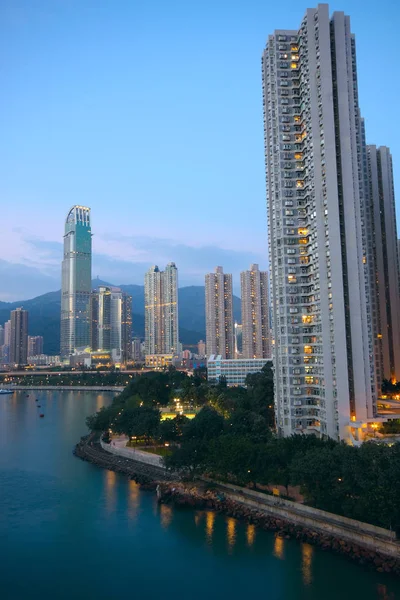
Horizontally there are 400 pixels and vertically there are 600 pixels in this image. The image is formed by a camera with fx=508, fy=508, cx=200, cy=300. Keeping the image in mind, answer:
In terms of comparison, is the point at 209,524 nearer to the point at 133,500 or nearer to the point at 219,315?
the point at 133,500

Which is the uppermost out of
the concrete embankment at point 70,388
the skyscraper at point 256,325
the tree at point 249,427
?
the skyscraper at point 256,325

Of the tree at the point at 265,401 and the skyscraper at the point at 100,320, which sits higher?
the skyscraper at the point at 100,320

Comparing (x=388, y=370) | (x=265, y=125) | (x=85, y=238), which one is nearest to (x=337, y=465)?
(x=265, y=125)

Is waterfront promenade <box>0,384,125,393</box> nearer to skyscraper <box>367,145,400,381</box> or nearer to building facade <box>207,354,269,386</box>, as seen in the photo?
building facade <box>207,354,269,386</box>

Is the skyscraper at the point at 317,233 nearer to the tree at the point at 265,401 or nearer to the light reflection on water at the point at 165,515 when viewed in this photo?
the tree at the point at 265,401

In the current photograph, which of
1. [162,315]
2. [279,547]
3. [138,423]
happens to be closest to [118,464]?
[138,423]

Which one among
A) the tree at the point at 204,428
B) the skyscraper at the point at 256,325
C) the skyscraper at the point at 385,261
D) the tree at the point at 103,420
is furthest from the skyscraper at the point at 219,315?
the tree at the point at 204,428
